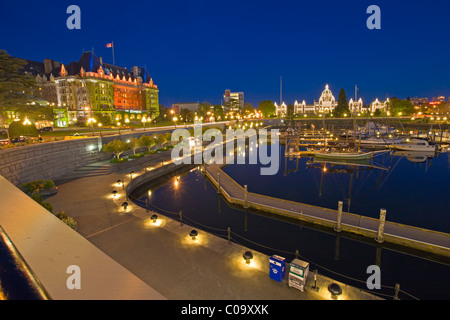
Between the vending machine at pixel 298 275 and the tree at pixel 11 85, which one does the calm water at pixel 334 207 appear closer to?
the vending machine at pixel 298 275

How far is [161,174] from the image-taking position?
34.9 meters

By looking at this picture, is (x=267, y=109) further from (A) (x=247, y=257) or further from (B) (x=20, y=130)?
(A) (x=247, y=257)

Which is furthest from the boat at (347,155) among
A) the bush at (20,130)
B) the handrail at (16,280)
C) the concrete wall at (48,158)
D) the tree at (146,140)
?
the bush at (20,130)

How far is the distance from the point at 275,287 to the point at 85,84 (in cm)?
9143

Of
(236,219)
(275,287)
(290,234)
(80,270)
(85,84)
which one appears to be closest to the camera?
(80,270)

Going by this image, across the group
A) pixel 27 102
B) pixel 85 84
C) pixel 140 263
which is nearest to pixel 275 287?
pixel 140 263

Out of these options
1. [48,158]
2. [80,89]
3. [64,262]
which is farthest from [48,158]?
[80,89]

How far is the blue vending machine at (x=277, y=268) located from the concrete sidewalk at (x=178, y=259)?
0.86ft

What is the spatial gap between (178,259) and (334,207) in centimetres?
1800
